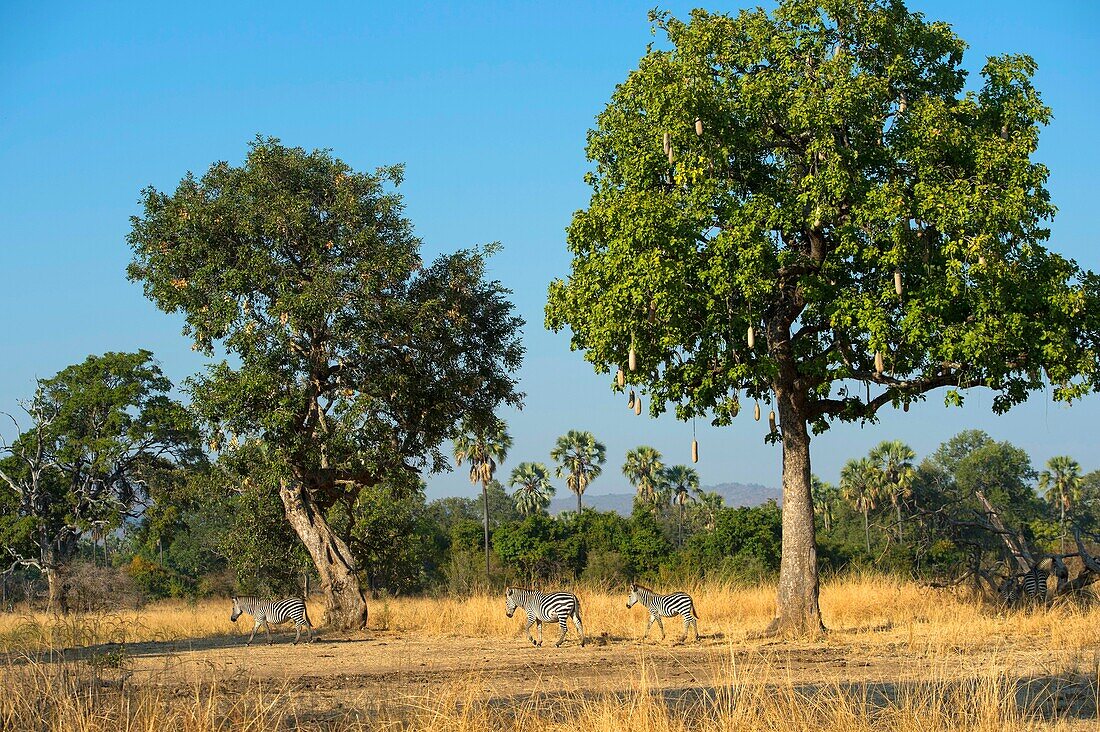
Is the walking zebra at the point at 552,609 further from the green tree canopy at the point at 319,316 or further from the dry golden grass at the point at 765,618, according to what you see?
the green tree canopy at the point at 319,316

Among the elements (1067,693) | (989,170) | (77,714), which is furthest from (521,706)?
(989,170)

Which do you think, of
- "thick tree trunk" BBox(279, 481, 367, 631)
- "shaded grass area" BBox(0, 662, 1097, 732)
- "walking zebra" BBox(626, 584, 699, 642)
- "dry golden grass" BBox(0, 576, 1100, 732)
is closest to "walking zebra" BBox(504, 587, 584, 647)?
"walking zebra" BBox(626, 584, 699, 642)

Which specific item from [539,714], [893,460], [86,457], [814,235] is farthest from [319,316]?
[893,460]

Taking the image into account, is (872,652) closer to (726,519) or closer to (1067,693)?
(1067,693)

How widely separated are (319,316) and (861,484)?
55.0 metres

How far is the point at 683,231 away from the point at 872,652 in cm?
696

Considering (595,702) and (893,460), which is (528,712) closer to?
(595,702)

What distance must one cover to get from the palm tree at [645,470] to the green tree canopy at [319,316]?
53248 mm

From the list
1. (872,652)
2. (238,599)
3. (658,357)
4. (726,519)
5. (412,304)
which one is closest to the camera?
(872,652)

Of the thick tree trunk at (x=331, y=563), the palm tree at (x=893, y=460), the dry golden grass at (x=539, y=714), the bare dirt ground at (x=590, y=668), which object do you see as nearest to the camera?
the dry golden grass at (x=539, y=714)

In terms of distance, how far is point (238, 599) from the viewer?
20953 mm

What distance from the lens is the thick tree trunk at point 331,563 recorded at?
77.2 feet

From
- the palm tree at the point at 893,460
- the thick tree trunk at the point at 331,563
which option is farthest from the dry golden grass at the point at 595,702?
the palm tree at the point at 893,460

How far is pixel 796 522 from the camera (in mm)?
18875
